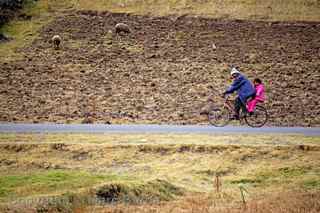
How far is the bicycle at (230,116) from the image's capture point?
2453 cm

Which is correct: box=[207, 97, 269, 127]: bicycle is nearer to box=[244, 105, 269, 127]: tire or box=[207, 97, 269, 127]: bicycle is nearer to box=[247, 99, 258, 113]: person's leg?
box=[244, 105, 269, 127]: tire

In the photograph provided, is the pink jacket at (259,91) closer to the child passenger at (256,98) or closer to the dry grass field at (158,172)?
the child passenger at (256,98)

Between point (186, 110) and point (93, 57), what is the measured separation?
44.0 feet

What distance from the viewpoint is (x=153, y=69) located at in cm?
3772

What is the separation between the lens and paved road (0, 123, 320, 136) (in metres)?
23.3

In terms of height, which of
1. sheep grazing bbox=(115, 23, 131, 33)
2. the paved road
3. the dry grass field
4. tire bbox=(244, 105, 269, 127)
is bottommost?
the dry grass field

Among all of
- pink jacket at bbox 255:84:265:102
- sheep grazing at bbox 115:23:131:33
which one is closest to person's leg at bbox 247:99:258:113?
pink jacket at bbox 255:84:265:102

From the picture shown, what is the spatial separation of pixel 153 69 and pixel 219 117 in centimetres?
1347

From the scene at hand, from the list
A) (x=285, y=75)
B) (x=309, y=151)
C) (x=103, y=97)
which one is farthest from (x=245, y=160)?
(x=285, y=75)

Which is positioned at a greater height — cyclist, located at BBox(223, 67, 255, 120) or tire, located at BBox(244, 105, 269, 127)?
cyclist, located at BBox(223, 67, 255, 120)

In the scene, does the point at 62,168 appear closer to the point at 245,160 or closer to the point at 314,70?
the point at 245,160

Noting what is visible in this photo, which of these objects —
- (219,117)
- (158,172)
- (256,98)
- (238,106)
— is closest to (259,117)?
(256,98)

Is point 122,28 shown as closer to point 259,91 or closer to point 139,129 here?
point 139,129

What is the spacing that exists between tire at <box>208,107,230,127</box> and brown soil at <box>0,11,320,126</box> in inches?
70.1
